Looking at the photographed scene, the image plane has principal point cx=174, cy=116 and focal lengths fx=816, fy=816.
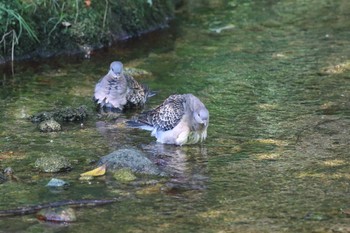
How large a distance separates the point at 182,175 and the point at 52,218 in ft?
4.80

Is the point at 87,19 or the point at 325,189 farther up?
the point at 87,19

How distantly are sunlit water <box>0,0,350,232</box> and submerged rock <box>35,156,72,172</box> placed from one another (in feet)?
0.27

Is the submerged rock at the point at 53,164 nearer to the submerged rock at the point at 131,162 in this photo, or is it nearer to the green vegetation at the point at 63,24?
the submerged rock at the point at 131,162

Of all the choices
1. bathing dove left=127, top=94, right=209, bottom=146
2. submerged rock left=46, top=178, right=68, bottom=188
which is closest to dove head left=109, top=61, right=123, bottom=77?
bathing dove left=127, top=94, right=209, bottom=146

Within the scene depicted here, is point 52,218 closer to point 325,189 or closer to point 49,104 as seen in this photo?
point 325,189

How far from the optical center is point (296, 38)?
12219mm

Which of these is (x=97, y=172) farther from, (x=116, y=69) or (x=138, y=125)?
(x=116, y=69)

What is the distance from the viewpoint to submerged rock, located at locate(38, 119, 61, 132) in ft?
26.5

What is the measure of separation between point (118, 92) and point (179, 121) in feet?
4.52

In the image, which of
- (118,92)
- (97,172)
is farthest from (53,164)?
(118,92)

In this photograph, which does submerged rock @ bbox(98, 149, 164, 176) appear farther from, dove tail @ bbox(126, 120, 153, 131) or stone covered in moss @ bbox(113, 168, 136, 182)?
dove tail @ bbox(126, 120, 153, 131)

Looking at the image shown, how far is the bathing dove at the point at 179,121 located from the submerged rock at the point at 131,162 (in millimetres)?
903

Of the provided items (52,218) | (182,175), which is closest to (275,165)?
(182,175)

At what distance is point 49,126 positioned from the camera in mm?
8102
